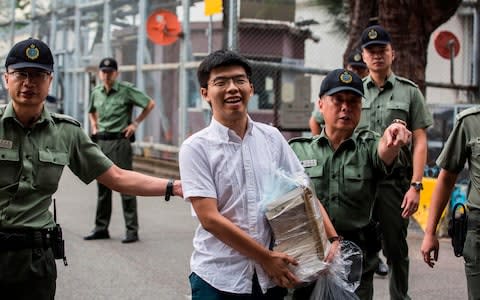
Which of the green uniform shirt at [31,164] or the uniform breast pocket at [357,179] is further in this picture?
the uniform breast pocket at [357,179]

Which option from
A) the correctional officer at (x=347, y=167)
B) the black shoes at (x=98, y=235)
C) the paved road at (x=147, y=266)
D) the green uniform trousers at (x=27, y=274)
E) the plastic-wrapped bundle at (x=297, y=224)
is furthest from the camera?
the black shoes at (x=98, y=235)

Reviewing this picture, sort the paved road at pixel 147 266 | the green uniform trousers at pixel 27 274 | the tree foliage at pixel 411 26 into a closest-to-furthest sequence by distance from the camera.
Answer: the green uniform trousers at pixel 27 274 < the paved road at pixel 147 266 < the tree foliage at pixel 411 26

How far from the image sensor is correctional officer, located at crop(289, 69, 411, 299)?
357 centimetres

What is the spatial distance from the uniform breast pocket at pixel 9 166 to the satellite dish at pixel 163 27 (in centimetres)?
979

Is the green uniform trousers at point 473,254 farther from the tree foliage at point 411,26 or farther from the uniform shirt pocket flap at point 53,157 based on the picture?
the tree foliage at point 411,26

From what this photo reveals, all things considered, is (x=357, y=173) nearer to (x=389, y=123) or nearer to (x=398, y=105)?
(x=389, y=123)

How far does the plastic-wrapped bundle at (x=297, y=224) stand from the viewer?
2.77 metres

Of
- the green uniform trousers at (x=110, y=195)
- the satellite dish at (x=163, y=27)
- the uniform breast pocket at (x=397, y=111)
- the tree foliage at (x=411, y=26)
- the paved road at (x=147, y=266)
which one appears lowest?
the paved road at (x=147, y=266)

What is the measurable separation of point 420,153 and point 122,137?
401 centimetres

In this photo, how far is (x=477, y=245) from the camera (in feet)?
11.5

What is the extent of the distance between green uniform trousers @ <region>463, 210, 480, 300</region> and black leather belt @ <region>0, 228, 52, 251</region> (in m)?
1.97

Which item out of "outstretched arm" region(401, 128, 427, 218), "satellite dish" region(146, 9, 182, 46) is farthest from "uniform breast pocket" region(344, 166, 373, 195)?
"satellite dish" region(146, 9, 182, 46)

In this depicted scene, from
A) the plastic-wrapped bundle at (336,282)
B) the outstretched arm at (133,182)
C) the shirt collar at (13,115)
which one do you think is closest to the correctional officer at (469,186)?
the plastic-wrapped bundle at (336,282)

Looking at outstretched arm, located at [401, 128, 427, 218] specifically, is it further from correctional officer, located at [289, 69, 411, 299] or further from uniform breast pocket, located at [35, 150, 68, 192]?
uniform breast pocket, located at [35, 150, 68, 192]
